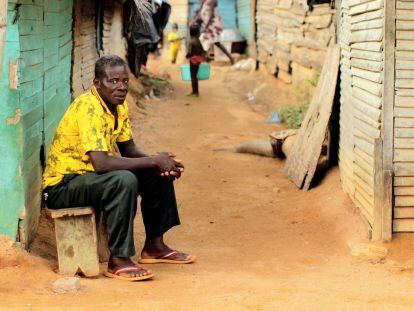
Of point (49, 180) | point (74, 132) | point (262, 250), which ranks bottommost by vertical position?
point (262, 250)

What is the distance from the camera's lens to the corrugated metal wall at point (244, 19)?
65.4ft

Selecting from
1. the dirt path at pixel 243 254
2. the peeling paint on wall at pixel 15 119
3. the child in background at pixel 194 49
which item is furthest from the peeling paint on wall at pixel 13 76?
the child in background at pixel 194 49

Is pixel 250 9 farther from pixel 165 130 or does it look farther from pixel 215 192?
pixel 215 192

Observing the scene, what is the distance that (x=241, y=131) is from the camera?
1156 centimetres

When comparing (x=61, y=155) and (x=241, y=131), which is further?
(x=241, y=131)

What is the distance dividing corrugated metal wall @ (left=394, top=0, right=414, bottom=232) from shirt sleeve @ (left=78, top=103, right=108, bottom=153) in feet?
8.10

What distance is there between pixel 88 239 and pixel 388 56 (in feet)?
8.98

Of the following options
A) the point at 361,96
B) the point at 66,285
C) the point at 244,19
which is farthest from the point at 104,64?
the point at 244,19

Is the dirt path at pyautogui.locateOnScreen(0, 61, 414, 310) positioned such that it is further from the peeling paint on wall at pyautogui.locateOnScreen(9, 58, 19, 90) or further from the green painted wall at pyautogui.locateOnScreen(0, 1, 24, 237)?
the peeling paint on wall at pyautogui.locateOnScreen(9, 58, 19, 90)

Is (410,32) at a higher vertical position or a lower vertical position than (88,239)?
higher

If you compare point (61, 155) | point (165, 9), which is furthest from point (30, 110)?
point (165, 9)

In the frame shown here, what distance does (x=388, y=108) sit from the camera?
5371mm

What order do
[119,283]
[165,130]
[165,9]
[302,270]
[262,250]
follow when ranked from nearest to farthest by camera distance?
[119,283], [302,270], [262,250], [165,130], [165,9]

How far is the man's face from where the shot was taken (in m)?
4.30
